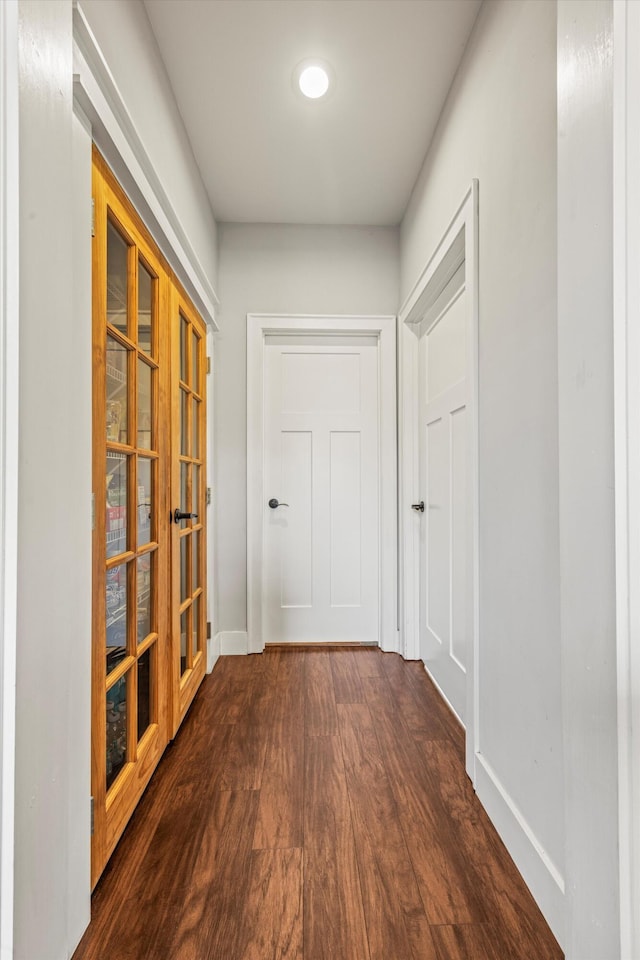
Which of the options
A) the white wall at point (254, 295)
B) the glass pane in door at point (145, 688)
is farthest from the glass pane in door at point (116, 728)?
the white wall at point (254, 295)

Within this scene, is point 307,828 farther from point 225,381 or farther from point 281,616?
point 225,381

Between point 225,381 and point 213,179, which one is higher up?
point 213,179

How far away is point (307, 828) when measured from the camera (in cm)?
128

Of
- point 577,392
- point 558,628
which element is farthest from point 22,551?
point 558,628

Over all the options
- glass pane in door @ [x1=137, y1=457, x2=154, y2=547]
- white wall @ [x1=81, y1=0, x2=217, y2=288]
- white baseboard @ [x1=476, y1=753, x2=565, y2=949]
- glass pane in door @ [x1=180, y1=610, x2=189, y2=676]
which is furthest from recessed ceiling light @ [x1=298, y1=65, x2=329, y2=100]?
white baseboard @ [x1=476, y1=753, x2=565, y2=949]

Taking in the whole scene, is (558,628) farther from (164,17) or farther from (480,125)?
(164,17)

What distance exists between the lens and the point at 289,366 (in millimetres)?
2732

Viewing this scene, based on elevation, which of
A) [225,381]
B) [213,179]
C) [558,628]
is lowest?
[558,628]

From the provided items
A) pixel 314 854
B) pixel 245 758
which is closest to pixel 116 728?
pixel 245 758

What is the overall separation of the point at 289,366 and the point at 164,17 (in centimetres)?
151

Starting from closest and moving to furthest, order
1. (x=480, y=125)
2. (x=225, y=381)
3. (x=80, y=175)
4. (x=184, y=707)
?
(x=80, y=175)
(x=480, y=125)
(x=184, y=707)
(x=225, y=381)

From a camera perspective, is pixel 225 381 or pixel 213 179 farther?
pixel 225 381

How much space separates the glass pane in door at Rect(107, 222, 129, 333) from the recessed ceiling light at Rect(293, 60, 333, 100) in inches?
38.8

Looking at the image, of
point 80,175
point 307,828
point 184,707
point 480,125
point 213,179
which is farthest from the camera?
point 213,179
